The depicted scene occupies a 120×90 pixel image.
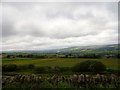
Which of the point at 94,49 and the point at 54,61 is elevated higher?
the point at 94,49

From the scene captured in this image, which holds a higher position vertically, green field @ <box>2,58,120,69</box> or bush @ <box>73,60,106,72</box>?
green field @ <box>2,58,120,69</box>

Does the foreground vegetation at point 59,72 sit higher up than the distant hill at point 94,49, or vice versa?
the distant hill at point 94,49

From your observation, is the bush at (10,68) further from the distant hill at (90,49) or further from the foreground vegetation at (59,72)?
the distant hill at (90,49)

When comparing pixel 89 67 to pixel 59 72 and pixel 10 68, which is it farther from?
pixel 10 68

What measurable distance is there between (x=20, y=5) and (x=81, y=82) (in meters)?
1.80

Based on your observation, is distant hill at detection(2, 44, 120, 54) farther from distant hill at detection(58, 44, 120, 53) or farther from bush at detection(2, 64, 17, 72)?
bush at detection(2, 64, 17, 72)

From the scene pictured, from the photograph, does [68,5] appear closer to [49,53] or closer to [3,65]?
[49,53]

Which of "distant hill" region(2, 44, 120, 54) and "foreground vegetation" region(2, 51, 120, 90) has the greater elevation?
"distant hill" region(2, 44, 120, 54)

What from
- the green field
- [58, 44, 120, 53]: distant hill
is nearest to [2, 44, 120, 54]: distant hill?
[58, 44, 120, 53]: distant hill

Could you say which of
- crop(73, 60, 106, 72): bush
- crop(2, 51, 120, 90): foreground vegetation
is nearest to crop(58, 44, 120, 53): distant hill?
crop(2, 51, 120, 90): foreground vegetation

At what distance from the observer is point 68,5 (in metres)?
4.79

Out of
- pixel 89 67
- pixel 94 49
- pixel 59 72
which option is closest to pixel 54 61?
pixel 59 72

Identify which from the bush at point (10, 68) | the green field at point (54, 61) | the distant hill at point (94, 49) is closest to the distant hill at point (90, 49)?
the distant hill at point (94, 49)

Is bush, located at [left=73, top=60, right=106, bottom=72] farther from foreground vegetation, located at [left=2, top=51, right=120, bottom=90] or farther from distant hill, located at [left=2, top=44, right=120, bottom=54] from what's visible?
distant hill, located at [left=2, top=44, right=120, bottom=54]
